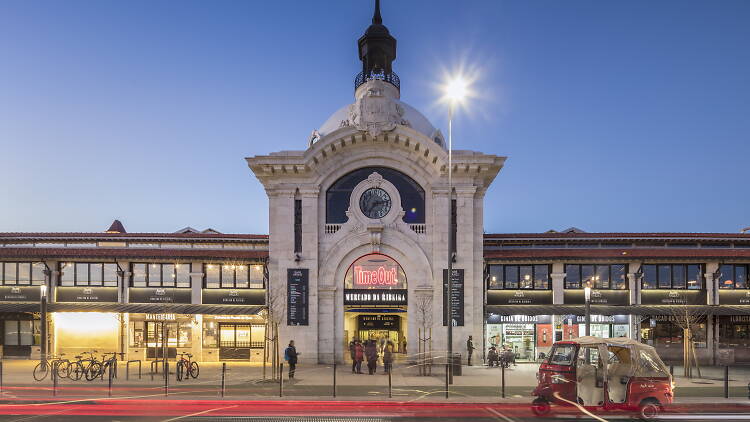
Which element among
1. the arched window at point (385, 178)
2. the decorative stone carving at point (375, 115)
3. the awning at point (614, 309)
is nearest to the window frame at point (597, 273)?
the awning at point (614, 309)

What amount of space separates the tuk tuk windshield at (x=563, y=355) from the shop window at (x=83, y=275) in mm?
27608

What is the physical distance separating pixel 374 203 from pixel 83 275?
19.4 metres

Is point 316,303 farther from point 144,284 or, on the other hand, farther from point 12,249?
point 12,249

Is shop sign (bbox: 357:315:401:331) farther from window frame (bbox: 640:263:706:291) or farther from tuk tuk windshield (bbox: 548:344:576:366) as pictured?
tuk tuk windshield (bbox: 548:344:576:366)

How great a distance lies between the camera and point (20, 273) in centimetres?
3288

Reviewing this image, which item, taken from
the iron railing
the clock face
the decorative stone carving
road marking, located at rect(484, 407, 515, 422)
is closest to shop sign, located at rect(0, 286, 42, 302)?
the clock face

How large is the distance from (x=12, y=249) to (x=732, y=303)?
1796 inches

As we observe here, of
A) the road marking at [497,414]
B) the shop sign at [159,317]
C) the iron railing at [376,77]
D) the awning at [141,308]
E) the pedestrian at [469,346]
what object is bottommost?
the pedestrian at [469,346]

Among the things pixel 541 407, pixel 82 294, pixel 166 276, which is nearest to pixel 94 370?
pixel 166 276

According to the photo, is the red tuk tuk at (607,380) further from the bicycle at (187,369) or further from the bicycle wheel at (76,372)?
the bicycle wheel at (76,372)

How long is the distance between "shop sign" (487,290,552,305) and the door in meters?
15.3

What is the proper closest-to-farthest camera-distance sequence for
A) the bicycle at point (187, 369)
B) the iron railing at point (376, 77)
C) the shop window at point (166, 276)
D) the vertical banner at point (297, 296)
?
the bicycle at point (187, 369), the vertical banner at point (297, 296), the shop window at point (166, 276), the iron railing at point (376, 77)

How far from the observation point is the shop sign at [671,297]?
1222 inches

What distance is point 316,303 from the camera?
3000cm
